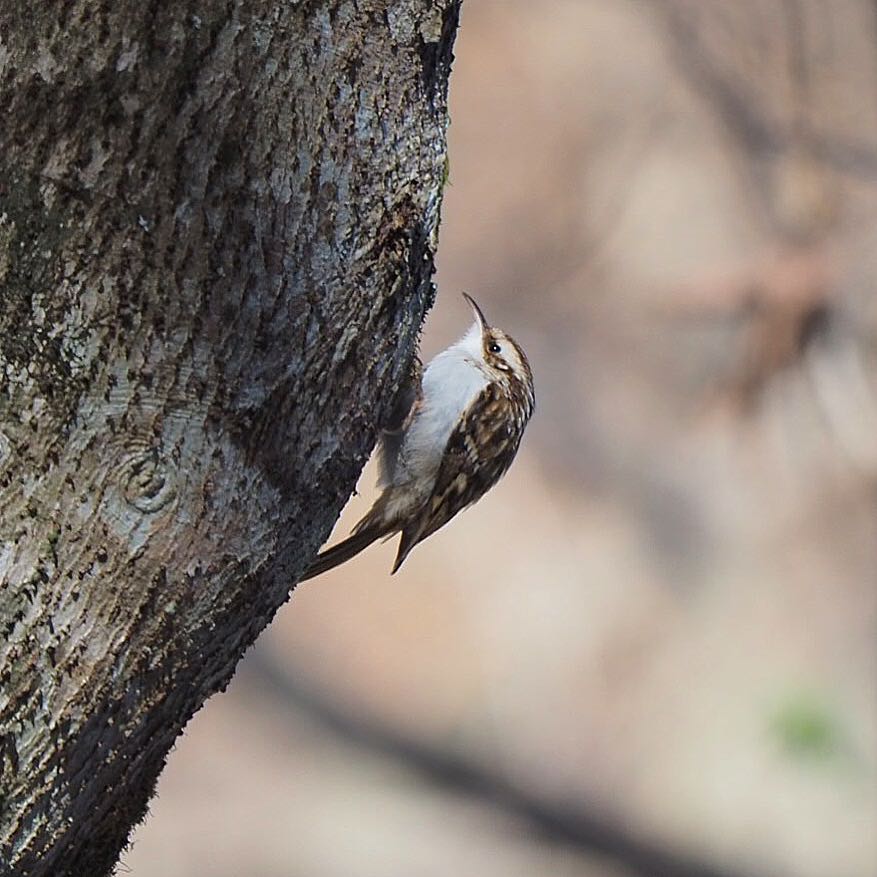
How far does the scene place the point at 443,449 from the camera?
3.07m

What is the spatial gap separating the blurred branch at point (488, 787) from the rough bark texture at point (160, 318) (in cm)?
551

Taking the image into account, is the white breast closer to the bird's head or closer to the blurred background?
the bird's head

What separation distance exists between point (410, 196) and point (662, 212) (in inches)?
228

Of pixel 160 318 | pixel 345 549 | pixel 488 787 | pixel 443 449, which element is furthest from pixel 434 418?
pixel 488 787

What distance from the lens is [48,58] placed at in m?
1.61

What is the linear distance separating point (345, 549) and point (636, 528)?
484 cm

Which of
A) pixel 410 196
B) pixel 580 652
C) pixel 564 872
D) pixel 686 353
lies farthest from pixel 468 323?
pixel 410 196

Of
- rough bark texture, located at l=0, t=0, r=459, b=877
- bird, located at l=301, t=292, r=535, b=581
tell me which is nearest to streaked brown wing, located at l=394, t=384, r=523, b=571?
bird, located at l=301, t=292, r=535, b=581

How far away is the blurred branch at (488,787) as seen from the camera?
284 inches

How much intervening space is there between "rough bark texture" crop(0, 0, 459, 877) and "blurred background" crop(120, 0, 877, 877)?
17.8 feet

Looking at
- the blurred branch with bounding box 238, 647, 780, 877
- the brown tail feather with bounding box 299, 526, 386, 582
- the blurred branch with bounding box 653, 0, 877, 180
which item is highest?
the blurred branch with bounding box 653, 0, 877, 180

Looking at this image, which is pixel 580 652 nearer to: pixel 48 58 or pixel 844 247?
pixel 844 247

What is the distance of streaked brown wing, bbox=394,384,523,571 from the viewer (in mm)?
3117

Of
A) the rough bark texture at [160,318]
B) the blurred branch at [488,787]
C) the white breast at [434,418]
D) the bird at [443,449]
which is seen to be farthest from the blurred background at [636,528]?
the rough bark texture at [160,318]
